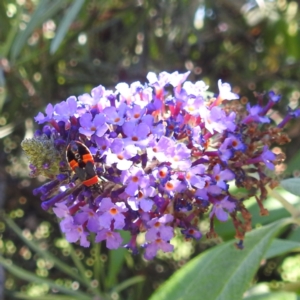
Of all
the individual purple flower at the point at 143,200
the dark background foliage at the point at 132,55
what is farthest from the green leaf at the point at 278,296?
the dark background foliage at the point at 132,55

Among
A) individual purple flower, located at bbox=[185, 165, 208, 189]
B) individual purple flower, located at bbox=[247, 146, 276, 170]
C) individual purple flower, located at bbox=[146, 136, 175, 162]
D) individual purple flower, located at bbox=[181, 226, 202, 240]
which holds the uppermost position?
individual purple flower, located at bbox=[146, 136, 175, 162]

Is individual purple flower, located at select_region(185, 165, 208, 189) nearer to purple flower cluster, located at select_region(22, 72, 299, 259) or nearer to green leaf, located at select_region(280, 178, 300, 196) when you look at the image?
purple flower cluster, located at select_region(22, 72, 299, 259)

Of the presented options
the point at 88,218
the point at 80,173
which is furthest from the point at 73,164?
the point at 88,218

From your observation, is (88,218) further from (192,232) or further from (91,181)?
(192,232)

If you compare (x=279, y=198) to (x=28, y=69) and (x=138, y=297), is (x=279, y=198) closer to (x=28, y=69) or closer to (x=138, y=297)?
(x=138, y=297)

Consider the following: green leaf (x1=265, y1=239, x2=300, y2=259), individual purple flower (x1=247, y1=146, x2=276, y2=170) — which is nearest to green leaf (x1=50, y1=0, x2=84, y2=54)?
individual purple flower (x1=247, y1=146, x2=276, y2=170)

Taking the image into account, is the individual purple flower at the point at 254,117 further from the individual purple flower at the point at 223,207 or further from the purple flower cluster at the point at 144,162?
the individual purple flower at the point at 223,207
